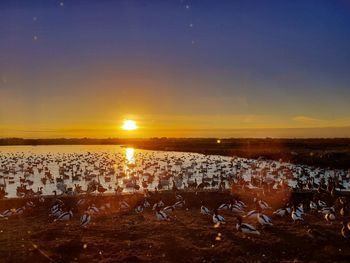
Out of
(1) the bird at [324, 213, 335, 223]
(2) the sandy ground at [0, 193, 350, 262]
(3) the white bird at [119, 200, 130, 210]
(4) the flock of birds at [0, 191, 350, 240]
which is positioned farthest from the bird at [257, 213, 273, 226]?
(3) the white bird at [119, 200, 130, 210]

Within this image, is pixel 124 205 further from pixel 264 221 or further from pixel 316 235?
pixel 316 235

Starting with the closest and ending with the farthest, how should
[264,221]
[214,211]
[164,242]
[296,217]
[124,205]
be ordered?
[164,242] → [264,221] → [296,217] → [214,211] → [124,205]

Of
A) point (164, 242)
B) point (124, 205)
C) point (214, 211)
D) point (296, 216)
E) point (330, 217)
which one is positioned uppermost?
point (214, 211)

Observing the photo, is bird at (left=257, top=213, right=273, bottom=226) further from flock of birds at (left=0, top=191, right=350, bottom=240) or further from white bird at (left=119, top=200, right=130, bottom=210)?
white bird at (left=119, top=200, right=130, bottom=210)

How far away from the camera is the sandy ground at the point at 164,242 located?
13.7m

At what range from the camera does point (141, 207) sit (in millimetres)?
22594

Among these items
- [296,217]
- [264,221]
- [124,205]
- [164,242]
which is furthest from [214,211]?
[124,205]

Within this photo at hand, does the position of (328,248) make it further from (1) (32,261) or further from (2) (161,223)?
(1) (32,261)

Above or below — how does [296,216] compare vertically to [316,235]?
above

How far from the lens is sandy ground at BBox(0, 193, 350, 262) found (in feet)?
44.8

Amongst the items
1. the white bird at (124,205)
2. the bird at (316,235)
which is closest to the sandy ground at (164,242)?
the bird at (316,235)

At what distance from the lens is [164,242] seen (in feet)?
50.2

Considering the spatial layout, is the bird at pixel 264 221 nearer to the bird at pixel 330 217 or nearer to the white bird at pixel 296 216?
the white bird at pixel 296 216

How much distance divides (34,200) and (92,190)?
→ 4.75 m
